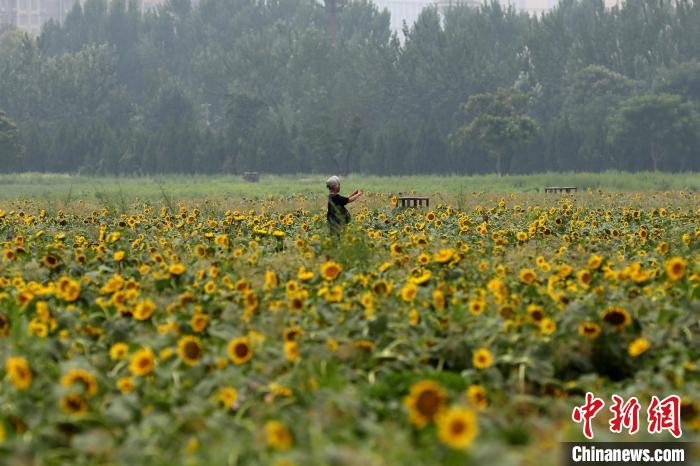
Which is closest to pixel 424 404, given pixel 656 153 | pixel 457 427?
pixel 457 427

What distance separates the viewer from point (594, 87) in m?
60.3

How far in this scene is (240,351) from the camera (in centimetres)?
459

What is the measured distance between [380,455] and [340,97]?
62503 millimetres

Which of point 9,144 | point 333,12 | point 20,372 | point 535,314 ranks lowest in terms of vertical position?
point 20,372

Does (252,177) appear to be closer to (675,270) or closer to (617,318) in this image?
(675,270)

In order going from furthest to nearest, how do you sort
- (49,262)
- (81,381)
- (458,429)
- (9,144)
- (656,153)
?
(9,144)
(656,153)
(49,262)
(81,381)
(458,429)

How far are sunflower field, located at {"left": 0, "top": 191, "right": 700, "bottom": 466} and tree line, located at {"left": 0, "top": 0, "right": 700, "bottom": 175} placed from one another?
47731mm

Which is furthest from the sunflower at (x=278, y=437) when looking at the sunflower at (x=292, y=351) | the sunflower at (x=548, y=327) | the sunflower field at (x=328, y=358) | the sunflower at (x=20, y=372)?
the sunflower at (x=548, y=327)

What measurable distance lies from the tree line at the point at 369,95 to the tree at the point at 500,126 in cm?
11

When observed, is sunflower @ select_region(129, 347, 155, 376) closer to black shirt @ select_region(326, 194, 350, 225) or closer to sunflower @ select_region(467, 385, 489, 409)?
sunflower @ select_region(467, 385, 489, 409)

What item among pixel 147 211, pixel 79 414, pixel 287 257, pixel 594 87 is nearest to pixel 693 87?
pixel 594 87

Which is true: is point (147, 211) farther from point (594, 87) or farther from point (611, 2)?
point (611, 2)

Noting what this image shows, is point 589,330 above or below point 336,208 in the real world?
below

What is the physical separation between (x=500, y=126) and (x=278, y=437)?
2029 inches
